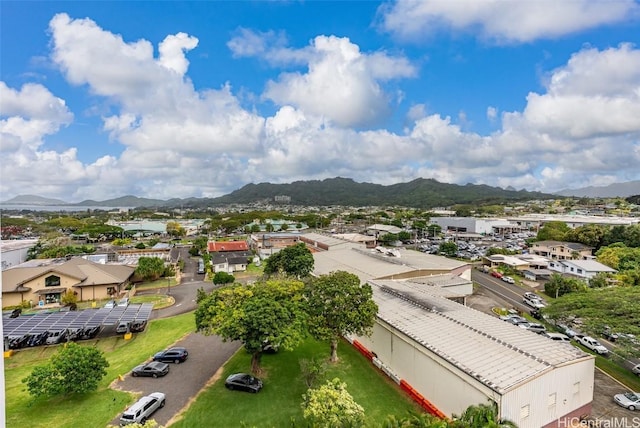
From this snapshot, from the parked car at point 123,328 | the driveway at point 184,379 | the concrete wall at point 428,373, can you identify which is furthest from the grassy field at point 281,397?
the parked car at point 123,328

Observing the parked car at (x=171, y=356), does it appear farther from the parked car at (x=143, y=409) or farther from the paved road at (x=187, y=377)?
the parked car at (x=143, y=409)

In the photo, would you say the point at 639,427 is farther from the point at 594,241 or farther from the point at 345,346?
the point at 594,241

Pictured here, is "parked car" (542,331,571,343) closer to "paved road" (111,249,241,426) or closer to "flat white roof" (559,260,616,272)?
"paved road" (111,249,241,426)

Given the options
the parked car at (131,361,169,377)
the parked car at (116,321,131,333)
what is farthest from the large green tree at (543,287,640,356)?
the parked car at (116,321,131,333)

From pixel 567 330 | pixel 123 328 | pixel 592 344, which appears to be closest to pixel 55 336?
pixel 123 328

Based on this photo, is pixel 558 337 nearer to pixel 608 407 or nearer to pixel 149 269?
pixel 608 407

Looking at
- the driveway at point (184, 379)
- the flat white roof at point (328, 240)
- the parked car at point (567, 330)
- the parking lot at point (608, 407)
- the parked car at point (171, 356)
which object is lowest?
the parked car at point (567, 330)
